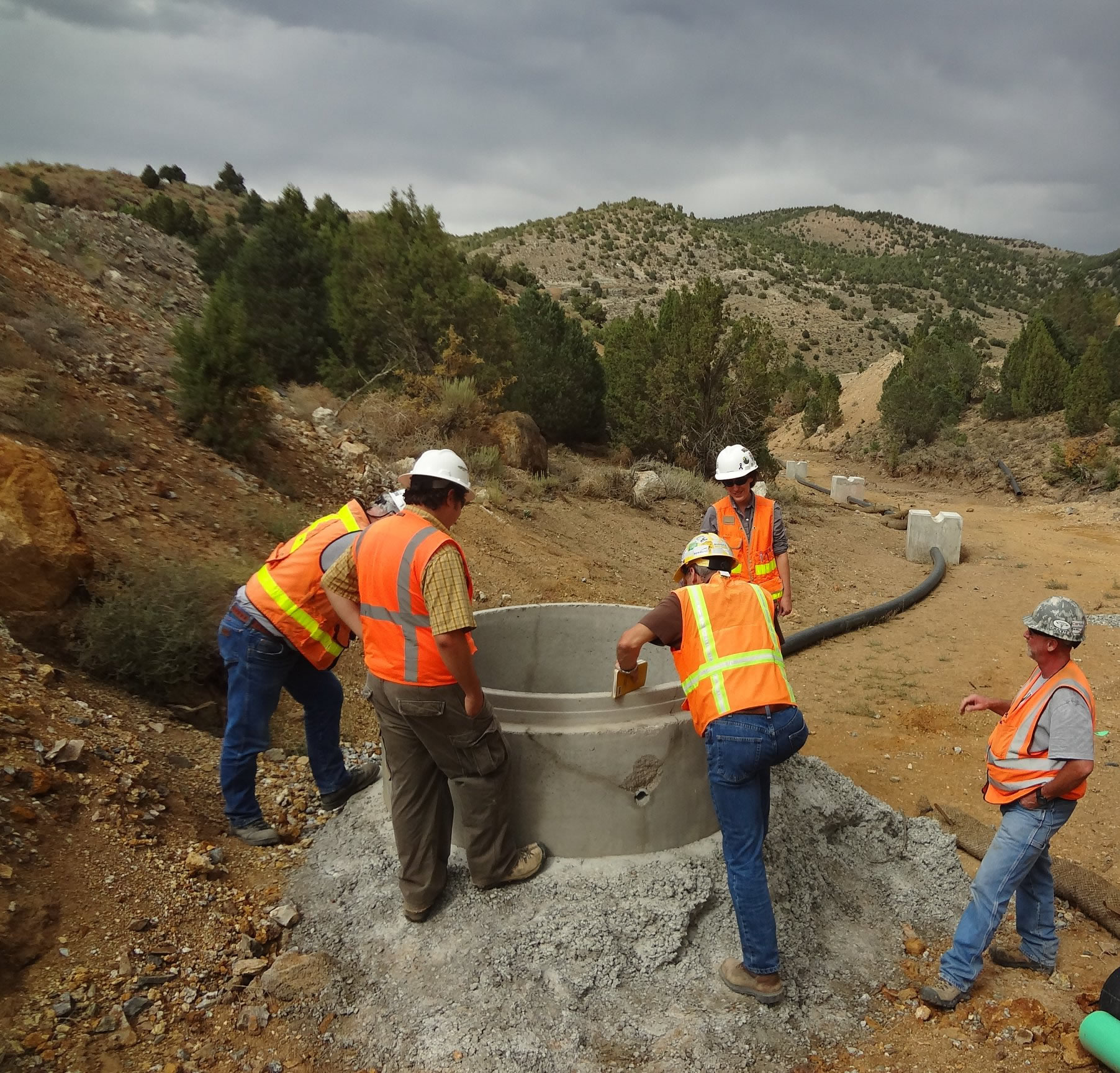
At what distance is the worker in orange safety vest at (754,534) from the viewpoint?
15.2 feet

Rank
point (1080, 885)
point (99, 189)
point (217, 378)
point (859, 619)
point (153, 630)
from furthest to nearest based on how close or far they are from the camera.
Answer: point (99, 189)
point (859, 619)
point (217, 378)
point (153, 630)
point (1080, 885)

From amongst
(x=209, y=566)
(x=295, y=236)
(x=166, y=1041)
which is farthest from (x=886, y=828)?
(x=295, y=236)

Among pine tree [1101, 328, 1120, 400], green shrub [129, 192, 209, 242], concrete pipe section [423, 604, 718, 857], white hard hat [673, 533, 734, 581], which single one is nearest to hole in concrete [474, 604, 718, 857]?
concrete pipe section [423, 604, 718, 857]

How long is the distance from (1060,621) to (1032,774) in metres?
0.58

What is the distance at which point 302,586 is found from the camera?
133 inches

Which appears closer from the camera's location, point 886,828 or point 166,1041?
point 166,1041

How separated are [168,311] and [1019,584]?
13.3 meters

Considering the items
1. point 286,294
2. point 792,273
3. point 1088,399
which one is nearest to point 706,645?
point 286,294

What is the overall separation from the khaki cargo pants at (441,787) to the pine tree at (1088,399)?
67.0 feet

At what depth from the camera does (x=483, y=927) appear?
3080 millimetres

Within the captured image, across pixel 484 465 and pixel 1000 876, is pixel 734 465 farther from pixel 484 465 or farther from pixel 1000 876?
pixel 484 465

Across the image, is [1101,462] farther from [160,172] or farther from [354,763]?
[160,172]

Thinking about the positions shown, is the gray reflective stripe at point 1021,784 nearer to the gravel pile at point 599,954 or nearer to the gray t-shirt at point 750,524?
the gravel pile at point 599,954

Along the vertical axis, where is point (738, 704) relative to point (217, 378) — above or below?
below
